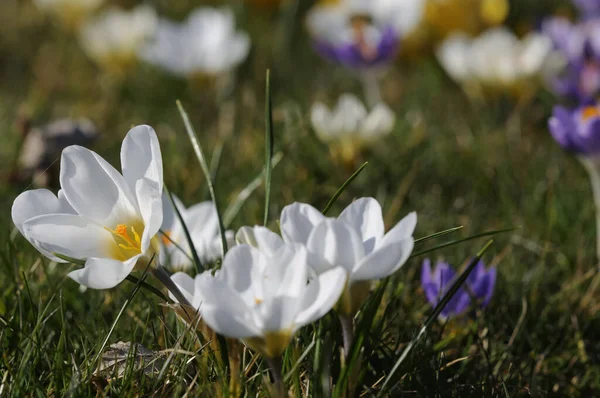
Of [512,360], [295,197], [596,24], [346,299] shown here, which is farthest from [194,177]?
[596,24]

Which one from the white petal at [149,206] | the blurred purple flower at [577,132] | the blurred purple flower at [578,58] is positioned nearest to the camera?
the white petal at [149,206]

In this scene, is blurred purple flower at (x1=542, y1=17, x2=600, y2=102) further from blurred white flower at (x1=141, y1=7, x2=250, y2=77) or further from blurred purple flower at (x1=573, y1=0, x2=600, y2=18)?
blurred white flower at (x1=141, y1=7, x2=250, y2=77)

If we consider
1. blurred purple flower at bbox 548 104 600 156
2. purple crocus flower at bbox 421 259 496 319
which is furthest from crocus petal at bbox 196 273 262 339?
blurred purple flower at bbox 548 104 600 156

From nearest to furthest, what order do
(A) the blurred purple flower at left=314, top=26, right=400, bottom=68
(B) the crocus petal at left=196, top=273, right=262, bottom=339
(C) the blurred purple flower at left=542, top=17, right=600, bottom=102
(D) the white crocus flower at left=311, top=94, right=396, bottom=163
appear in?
(B) the crocus petal at left=196, top=273, right=262, bottom=339 → (D) the white crocus flower at left=311, top=94, right=396, bottom=163 → (C) the blurred purple flower at left=542, top=17, right=600, bottom=102 → (A) the blurred purple flower at left=314, top=26, right=400, bottom=68

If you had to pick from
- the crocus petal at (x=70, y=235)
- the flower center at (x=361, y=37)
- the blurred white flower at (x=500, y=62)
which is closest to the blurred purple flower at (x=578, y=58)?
the blurred white flower at (x=500, y=62)

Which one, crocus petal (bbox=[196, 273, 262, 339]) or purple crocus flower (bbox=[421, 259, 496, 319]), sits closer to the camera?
crocus petal (bbox=[196, 273, 262, 339])

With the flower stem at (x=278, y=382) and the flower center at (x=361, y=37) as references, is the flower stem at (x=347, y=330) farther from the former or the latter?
the flower center at (x=361, y=37)

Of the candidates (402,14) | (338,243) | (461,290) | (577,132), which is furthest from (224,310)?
(402,14)

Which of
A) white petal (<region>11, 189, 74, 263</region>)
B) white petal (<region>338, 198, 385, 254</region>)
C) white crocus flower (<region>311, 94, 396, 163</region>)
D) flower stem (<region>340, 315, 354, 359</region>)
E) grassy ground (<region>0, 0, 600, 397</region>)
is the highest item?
white petal (<region>11, 189, 74, 263</region>)
